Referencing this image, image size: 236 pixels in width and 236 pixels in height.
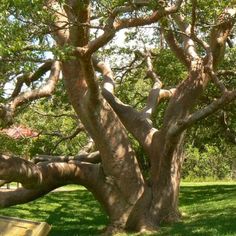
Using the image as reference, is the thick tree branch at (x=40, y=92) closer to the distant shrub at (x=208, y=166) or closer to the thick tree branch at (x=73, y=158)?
the thick tree branch at (x=73, y=158)

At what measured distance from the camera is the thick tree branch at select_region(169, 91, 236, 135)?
1002cm

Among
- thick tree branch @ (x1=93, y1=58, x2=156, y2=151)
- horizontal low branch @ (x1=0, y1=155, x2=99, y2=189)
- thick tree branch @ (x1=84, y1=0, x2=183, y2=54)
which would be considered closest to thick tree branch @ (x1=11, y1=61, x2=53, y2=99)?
thick tree branch @ (x1=93, y1=58, x2=156, y2=151)

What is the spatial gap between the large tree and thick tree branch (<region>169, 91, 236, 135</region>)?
0.02 meters

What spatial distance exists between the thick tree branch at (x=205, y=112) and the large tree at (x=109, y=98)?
0.07ft

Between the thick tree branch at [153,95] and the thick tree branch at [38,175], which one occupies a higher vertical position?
the thick tree branch at [153,95]

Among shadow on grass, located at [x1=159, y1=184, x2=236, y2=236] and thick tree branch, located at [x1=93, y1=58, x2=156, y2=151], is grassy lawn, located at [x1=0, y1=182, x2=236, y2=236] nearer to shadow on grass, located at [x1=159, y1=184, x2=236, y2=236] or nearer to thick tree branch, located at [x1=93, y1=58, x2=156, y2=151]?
shadow on grass, located at [x1=159, y1=184, x2=236, y2=236]

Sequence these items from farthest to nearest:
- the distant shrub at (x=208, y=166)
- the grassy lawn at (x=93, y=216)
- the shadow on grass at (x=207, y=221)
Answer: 1. the distant shrub at (x=208, y=166)
2. the grassy lawn at (x=93, y=216)
3. the shadow on grass at (x=207, y=221)

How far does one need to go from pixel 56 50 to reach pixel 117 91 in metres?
9.58

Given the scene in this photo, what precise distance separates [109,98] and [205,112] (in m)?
3.34

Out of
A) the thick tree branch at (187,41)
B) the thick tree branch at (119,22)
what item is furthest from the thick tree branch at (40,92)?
the thick tree branch at (187,41)

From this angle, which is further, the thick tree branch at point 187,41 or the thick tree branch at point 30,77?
the thick tree branch at point 187,41

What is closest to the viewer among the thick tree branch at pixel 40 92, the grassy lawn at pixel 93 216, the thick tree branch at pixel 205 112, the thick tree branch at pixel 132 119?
the thick tree branch at pixel 40 92

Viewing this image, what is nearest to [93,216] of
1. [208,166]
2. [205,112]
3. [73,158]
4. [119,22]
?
[73,158]

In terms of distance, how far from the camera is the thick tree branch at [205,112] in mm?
10016
